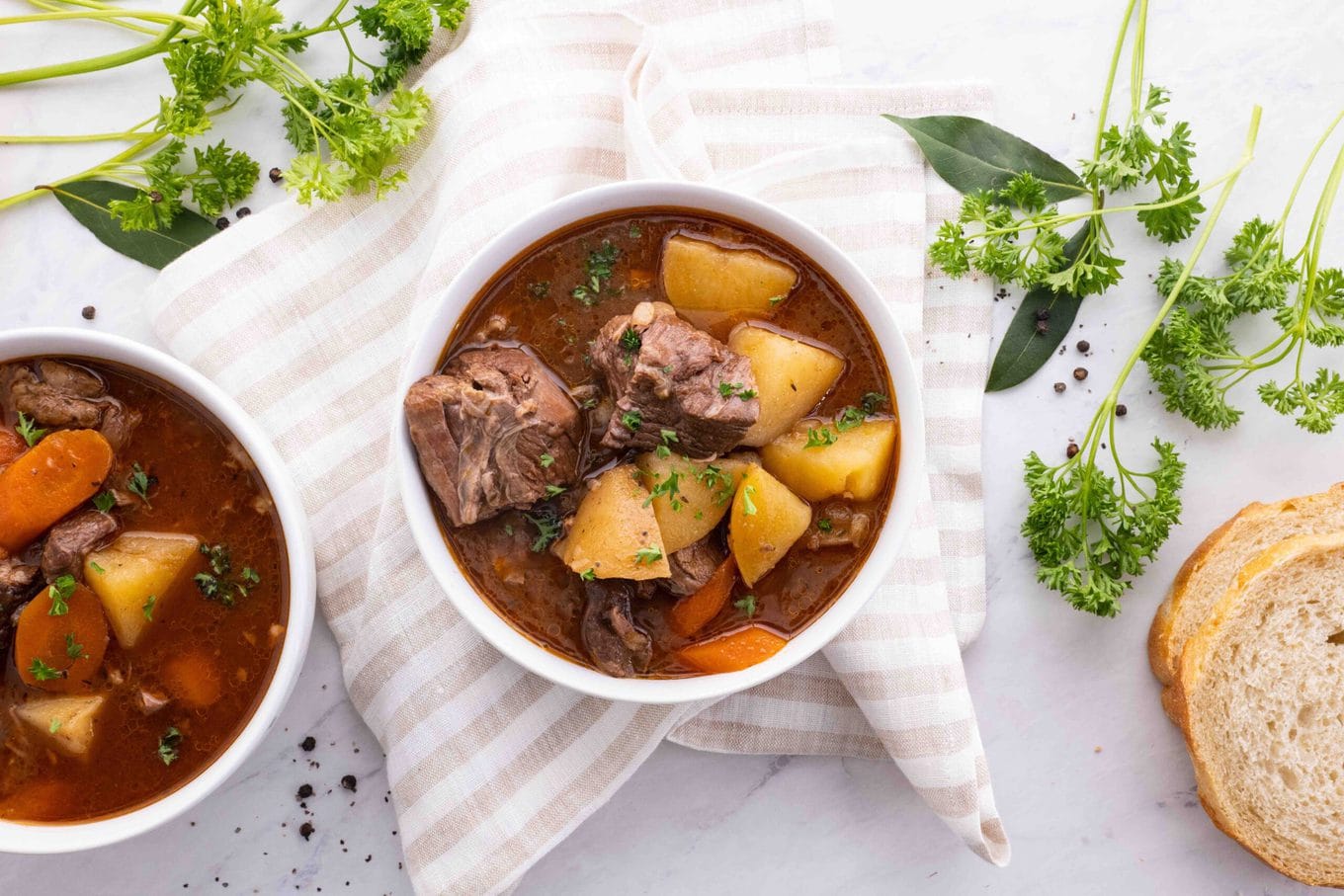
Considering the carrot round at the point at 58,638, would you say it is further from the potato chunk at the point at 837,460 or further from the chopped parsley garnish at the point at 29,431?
the potato chunk at the point at 837,460

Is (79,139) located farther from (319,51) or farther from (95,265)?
(319,51)

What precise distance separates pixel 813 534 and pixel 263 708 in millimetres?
1658

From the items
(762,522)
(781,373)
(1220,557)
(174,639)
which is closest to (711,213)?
(781,373)

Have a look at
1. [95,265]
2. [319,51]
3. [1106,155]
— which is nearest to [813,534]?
[1106,155]

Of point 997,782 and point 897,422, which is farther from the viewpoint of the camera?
point 997,782

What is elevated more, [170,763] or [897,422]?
[897,422]

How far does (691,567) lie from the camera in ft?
9.62

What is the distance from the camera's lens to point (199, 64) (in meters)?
3.37

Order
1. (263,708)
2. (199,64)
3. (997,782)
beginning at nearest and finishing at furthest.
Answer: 1. (263,708)
2. (199,64)
3. (997,782)

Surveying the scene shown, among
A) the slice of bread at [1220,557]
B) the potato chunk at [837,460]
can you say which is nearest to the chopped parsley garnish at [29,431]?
the potato chunk at [837,460]

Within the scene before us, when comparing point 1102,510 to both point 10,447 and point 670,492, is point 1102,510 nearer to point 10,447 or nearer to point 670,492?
point 670,492

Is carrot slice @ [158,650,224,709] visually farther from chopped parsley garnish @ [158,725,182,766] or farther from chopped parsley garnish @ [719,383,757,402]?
chopped parsley garnish @ [719,383,757,402]

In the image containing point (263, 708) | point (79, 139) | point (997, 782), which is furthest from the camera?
point (997, 782)

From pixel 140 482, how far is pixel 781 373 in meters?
1.88
